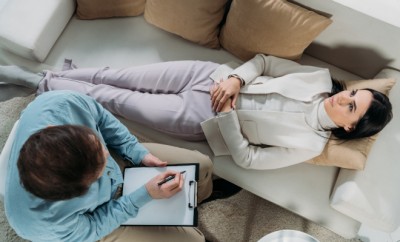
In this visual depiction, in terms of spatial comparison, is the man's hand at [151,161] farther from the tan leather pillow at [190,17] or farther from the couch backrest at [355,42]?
the couch backrest at [355,42]

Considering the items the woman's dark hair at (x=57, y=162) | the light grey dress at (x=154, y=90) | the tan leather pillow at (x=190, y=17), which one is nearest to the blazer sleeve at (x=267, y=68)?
the light grey dress at (x=154, y=90)

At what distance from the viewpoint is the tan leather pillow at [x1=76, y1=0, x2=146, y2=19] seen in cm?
180

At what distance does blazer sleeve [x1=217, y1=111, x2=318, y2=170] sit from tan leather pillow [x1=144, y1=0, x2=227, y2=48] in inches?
17.2

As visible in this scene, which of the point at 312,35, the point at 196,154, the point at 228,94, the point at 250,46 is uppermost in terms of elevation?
the point at 312,35

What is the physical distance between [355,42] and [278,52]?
32 cm

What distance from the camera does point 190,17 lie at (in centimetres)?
170

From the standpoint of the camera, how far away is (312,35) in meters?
1.56

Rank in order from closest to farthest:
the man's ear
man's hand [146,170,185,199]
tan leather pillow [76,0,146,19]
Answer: man's hand [146,170,185,199]
the man's ear
tan leather pillow [76,0,146,19]

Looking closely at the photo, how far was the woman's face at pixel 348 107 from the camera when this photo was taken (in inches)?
54.3

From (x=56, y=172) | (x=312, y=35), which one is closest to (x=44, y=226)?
(x=56, y=172)

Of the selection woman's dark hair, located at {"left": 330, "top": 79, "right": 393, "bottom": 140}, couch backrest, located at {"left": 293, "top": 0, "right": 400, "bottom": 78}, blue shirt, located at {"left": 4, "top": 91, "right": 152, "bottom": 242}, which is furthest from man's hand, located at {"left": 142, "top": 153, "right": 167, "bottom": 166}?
couch backrest, located at {"left": 293, "top": 0, "right": 400, "bottom": 78}

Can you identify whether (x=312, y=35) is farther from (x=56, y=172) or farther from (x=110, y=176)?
(x=56, y=172)

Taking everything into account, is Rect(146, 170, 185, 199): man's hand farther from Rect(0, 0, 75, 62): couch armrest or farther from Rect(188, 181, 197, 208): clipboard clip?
Rect(0, 0, 75, 62): couch armrest

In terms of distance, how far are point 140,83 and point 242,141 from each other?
20.0 inches
